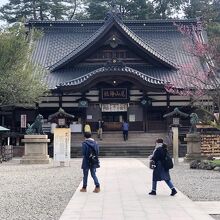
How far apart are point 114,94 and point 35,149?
13080mm

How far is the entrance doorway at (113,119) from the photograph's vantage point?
36.2m

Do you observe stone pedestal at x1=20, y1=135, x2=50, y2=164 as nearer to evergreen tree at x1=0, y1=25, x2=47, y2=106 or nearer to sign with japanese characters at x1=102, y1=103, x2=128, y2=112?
evergreen tree at x1=0, y1=25, x2=47, y2=106

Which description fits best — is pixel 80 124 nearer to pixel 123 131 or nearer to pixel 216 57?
pixel 123 131

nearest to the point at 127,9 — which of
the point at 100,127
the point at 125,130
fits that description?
the point at 100,127

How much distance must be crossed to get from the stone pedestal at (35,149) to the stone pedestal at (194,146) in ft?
22.5

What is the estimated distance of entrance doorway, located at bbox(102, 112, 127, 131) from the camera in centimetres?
3616

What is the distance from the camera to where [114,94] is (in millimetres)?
35562

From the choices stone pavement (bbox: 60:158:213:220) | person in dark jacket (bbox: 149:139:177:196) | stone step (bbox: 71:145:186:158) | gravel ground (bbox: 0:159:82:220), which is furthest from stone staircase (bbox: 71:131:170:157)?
person in dark jacket (bbox: 149:139:177:196)

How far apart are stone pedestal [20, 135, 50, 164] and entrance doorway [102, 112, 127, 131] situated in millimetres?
13021

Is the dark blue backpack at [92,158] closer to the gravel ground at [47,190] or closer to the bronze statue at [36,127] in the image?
the gravel ground at [47,190]

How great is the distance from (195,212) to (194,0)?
167 feet

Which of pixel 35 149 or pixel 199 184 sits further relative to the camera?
pixel 35 149

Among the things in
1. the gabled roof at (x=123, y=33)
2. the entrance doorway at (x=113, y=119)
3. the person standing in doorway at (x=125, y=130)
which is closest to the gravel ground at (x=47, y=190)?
the person standing in doorway at (x=125, y=130)

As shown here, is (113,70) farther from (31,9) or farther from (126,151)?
(31,9)
